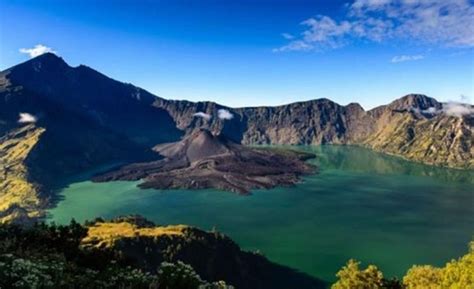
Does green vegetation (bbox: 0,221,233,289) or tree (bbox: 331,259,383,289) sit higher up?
green vegetation (bbox: 0,221,233,289)

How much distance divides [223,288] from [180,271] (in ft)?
7.22

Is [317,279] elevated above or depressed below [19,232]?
below

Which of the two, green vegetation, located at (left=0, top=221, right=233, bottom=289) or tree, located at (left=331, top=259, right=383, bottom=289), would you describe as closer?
green vegetation, located at (left=0, top=221, right=233, bottom=289)

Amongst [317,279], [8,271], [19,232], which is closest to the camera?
[8,271]

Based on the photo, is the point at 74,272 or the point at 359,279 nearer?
the point at 74,272

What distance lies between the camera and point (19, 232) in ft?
111

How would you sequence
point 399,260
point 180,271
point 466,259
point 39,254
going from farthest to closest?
point 399,260 → point 466,259 → point 39,254 → point 180,271

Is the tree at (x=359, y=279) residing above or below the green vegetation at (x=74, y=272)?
below

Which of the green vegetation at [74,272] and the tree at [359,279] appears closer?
the green vegetation at [74,272]

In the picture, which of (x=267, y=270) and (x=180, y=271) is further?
(x=267, y=270)

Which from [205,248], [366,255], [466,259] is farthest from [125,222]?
[466,259]

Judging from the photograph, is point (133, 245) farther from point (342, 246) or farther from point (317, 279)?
point (342, 246)

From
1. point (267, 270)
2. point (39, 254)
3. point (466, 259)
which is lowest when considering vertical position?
point (267, 270)

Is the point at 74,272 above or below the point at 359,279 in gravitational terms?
above
